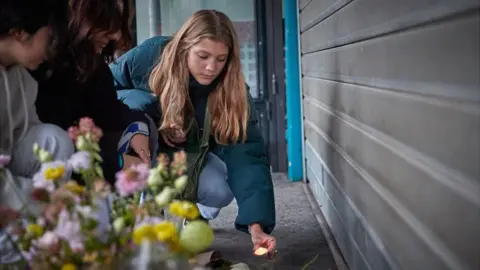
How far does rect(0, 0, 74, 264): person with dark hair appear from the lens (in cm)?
116

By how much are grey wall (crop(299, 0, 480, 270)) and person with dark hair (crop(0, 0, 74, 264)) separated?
70cm

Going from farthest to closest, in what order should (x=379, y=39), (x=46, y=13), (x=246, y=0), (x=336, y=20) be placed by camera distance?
1. (x=246, y=0)
2. (x=336, y=20)
3. (x=379, y=39)
4. (x=46, y=13)

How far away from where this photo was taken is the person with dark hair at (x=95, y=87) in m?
1.80

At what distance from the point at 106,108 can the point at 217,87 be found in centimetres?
52

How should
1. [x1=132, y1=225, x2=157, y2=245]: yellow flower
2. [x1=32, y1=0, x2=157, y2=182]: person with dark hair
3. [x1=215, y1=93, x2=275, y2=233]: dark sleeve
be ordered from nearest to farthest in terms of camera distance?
[x1=132, y1=225, x2=157, y2=245]: yellow flower < [x1=32, y1=0, x2=157, y2=182]: person with dark hair < [x1=215, y1=93, x2=275, y2=233]: dark sleeve

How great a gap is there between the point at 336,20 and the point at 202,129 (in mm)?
663

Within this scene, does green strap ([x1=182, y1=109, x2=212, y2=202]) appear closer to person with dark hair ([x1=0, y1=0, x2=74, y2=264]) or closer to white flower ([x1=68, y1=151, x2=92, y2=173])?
person with dark hair ([x1=0, y1=0, x2=74, y2=264])

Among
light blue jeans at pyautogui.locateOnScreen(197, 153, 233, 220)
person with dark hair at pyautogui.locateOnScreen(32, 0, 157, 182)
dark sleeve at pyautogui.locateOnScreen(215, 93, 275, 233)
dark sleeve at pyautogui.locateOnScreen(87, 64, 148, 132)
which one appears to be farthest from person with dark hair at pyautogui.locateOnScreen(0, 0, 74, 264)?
light blue jeans at pyautogui.locateOnScreen(197, 153, 233, 220)

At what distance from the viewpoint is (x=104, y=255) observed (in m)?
0.70

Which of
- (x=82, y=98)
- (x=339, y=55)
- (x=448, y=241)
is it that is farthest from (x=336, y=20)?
(x=448, y=241)

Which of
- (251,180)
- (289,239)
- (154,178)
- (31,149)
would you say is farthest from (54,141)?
(289,239)

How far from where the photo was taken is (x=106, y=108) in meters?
2.15

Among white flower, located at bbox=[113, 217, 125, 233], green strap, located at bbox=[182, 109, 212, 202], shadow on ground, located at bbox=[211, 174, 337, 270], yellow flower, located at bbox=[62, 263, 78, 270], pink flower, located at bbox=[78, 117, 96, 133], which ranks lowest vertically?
shadow on ground, located at bbox=[211, 174, 337, 270]

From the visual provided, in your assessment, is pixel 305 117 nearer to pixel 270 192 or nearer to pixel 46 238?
pixel 270 192
